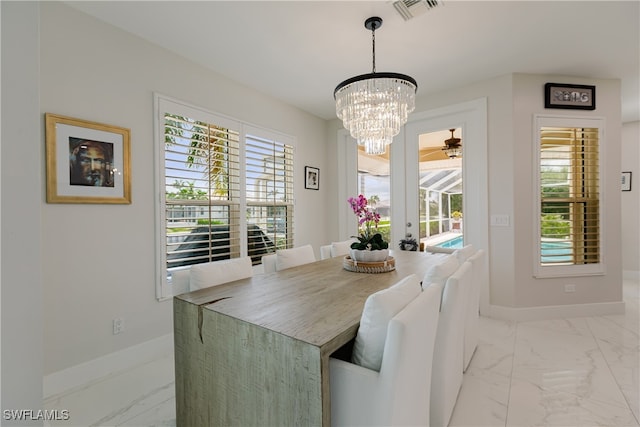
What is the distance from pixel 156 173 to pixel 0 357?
66.2 inches

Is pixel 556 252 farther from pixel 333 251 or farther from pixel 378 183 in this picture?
pixel 333 251

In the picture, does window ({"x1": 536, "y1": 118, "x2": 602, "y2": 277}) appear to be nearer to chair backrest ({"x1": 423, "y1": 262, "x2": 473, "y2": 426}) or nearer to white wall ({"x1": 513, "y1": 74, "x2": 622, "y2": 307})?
white wall ({"x1": 513, "y1": 74, "x2": 622, "y2": 307})

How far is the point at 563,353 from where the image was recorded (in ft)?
7.76

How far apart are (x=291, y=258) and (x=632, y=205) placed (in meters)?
5.49

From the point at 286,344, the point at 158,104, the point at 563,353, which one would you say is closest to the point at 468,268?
the point at 286,344

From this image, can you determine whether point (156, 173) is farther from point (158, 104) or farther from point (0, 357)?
point (0, 357)

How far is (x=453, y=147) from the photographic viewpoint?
11.5 feet

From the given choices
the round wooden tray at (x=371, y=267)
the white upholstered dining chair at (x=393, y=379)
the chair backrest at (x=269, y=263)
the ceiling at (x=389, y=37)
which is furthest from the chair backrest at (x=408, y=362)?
the ceiling at (x=389, y=37)

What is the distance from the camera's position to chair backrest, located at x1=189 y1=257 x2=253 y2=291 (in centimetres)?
170

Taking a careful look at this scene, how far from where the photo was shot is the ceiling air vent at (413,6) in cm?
194

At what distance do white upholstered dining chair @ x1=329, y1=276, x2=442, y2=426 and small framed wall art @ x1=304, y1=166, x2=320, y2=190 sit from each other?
125 inches

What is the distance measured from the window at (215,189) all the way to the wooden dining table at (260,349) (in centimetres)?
123

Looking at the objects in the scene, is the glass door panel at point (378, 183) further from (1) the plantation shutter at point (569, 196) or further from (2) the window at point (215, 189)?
(1) the plantation shutter at point (569, 196)

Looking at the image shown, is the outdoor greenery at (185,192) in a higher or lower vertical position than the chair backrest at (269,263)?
higher
